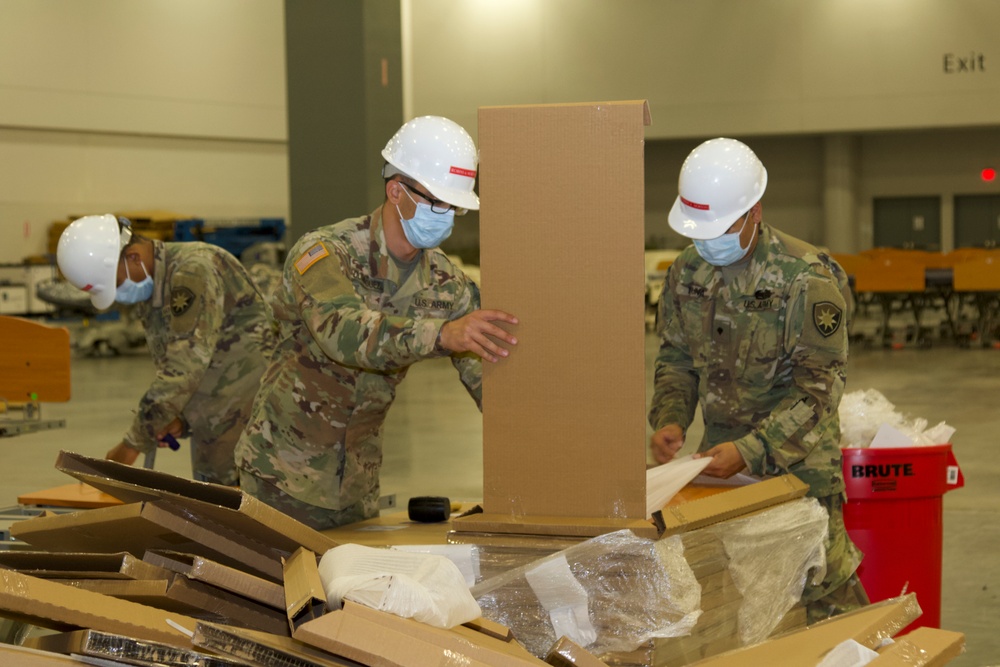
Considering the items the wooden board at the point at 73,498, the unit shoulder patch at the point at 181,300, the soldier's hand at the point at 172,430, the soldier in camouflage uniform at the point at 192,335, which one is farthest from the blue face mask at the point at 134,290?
the wooden board at the point at 73,498

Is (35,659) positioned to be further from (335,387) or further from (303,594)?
(335,387)

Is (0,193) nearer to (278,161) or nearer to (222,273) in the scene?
(278,161)

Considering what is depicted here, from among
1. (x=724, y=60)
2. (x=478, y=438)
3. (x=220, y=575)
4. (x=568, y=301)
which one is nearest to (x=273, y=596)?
(x=220, y=575)

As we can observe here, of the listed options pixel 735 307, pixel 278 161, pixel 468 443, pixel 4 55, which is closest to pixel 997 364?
pixel 468 443

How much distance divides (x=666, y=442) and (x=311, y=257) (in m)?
1.05

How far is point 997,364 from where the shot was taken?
10.7 m

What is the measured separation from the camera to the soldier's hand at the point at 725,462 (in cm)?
261

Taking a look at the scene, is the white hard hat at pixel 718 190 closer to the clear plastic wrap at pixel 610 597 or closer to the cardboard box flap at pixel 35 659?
the clear plastic wrap at pixel 610 597

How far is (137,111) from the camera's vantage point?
50.7ft

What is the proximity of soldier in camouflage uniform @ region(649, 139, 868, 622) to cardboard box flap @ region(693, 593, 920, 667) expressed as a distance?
0.57 metres

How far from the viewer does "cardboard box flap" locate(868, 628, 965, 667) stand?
169cm

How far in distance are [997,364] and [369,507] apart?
30.8ft

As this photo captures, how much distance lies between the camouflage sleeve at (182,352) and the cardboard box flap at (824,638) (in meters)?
2.04

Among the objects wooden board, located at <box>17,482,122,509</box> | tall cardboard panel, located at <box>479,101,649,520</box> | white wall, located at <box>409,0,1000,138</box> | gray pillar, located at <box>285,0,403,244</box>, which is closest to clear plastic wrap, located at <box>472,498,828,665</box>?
tall cardboard panel, located at <box>479,101,649,520</box>
